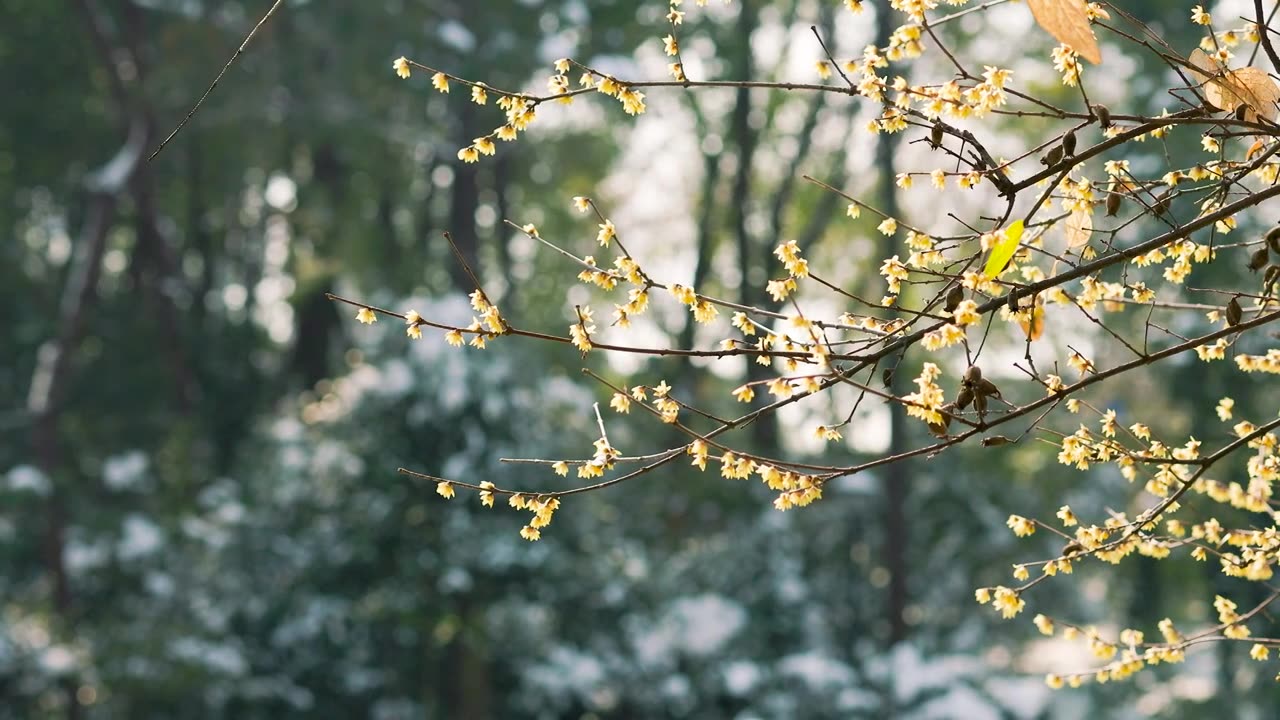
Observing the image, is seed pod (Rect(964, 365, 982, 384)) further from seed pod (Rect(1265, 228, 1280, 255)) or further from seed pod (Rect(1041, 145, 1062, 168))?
seed pod (Rect(1265, 228, 1280, 255))

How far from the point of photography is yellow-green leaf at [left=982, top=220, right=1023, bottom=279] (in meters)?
1.81

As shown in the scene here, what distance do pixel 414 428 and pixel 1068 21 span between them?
765cm

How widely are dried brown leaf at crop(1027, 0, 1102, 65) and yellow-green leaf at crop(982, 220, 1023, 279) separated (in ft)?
0.78

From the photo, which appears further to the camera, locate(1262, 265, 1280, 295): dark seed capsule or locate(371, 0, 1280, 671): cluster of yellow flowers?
locate(1262, 265, 1280, 295): dark seed capsule

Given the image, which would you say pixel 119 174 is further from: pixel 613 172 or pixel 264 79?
pixel 613 172

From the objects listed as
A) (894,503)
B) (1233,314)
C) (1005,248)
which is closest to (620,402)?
(1005,248)

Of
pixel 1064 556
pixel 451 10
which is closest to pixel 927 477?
pixel 451 10

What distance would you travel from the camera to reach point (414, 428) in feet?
29.7

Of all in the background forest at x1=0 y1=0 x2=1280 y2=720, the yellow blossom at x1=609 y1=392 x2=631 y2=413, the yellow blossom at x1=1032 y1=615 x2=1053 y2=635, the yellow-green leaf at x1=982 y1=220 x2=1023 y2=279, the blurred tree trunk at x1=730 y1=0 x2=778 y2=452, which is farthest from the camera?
the blurred tree trunk at x1=730 y1=0 x2=778 y2=452

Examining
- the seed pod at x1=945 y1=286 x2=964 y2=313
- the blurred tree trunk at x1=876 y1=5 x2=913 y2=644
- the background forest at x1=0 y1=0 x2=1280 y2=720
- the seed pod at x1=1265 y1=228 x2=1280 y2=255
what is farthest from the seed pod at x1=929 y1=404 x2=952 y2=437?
the blurred tree trunk at x1=876 y1=5 x2=913 y2=644

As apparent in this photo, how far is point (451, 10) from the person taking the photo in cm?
1188

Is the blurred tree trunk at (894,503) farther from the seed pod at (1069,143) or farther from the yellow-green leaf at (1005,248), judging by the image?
the yellow-green leaf at (1005,248)

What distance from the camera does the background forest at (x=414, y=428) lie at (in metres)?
8.88

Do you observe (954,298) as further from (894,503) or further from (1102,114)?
(894,503)
